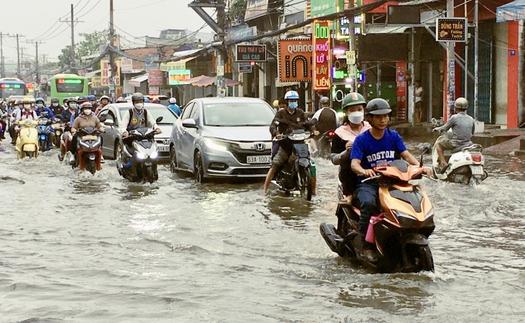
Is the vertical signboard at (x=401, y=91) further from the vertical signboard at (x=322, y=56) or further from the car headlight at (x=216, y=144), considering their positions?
the car headlight at (x=216, y=144)

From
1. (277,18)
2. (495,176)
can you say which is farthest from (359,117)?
(277,18)

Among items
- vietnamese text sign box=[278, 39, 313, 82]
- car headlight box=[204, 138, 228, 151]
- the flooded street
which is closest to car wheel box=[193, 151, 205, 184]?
car headlight box=[204, 138, 228, 151]

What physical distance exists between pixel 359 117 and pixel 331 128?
10561mm

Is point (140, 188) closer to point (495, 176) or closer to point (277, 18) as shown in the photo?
point (495, 176)

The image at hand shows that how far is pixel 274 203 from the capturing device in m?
12.0

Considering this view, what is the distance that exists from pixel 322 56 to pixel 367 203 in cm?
2356

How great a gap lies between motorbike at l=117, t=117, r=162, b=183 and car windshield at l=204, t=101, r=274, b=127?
3.57 ft

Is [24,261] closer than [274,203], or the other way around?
[24,261]

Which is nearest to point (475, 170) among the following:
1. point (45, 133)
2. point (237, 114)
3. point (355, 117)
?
point (237, 114)

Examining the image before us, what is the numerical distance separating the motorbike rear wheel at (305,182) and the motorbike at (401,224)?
5.02m

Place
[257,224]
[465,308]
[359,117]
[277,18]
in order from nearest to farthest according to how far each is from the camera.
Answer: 1. [465,308]
2. [359,117]
3. [257,224]
4. [277,18]

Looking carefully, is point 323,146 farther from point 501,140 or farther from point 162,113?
point 501,140

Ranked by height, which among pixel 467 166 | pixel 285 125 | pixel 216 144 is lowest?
pixel 467 166

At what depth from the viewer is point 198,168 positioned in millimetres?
14656
